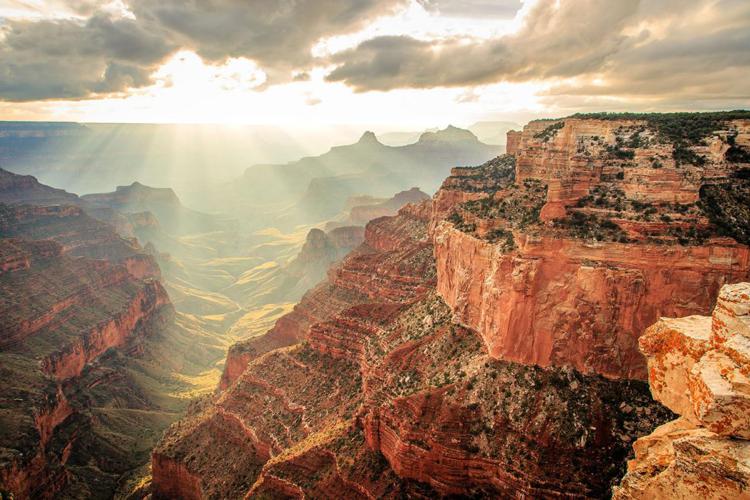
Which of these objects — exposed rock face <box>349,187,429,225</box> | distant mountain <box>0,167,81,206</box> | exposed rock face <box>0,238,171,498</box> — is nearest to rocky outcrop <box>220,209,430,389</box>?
exposed rock face <box>0,238,171,498</box>

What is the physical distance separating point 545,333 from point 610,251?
716cm

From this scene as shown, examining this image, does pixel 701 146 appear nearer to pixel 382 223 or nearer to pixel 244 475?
pixel 244 475

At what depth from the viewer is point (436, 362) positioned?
41219mm

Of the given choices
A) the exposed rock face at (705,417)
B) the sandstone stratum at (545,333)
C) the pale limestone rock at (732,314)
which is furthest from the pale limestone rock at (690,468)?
the sandstone stratum at (545,333)

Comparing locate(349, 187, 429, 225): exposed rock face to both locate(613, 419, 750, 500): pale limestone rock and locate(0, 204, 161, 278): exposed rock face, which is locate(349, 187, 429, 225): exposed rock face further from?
locate(613, 419, 750, 500): pale limestone rock

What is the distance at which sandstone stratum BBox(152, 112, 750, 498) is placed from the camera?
3064 cm

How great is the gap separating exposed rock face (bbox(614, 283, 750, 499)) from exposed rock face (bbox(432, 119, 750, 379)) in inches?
853

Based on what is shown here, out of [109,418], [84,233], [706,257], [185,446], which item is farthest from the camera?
[84,233]

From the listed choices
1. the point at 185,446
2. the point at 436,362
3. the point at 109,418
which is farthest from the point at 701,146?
the point at 109,418

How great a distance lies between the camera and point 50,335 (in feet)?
277

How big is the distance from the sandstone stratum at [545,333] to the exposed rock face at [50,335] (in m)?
17.6

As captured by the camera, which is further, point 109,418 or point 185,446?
point 109,418

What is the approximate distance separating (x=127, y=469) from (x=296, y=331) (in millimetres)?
28992

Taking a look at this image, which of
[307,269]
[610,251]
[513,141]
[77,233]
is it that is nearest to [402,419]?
[610,251]
